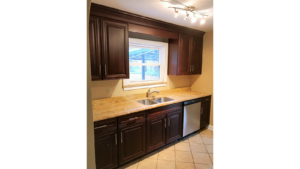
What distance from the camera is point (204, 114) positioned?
3.10 meters

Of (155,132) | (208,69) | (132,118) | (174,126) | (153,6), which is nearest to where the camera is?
(153,6)

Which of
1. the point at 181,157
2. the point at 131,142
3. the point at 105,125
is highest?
the point at 105,125

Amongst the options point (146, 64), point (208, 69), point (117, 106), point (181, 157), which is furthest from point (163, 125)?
point (208, 69)

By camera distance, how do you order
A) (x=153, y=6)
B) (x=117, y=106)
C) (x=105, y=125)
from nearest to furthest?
(x=105, y=125), (x=153, y=6), (x=117, y=106)

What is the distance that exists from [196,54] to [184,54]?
411 millimetres

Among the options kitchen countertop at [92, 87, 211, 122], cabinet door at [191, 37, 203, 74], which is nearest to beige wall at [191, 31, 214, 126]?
cabinet door at [191, 37, 203, 74]

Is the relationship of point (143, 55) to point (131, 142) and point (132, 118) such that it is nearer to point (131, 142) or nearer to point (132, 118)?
point (132, 118)

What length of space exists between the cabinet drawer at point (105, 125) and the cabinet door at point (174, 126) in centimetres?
100

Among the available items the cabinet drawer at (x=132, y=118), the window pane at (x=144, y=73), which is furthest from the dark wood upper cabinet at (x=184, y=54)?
the cabinet drawer at (x=132, y=118)

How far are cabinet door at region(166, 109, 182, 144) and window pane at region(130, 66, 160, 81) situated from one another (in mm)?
892

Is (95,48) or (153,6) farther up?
(153,6)

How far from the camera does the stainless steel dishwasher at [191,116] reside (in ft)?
8.79
